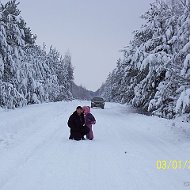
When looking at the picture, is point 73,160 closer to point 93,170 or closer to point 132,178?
point 93,170

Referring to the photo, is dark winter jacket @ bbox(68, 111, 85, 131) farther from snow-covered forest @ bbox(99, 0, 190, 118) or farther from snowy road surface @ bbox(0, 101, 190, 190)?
snow-covered forest @ bbox(99, 0, 190, 118)

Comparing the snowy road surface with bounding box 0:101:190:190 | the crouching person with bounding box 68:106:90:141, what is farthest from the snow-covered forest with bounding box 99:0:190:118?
the crouching person with bounding box 68:106:90:141

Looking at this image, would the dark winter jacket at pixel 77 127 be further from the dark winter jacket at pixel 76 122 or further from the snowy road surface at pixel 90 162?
the snowy road surface at pixel 90 162

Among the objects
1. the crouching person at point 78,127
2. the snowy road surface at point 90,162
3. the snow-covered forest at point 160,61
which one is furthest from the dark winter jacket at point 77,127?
the snow-covered forest at point 160,61

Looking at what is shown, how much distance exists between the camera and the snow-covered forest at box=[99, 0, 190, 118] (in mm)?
14352

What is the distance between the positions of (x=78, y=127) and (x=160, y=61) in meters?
6.00

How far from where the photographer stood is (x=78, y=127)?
542 inches

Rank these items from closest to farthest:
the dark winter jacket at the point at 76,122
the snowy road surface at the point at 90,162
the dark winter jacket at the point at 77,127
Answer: the snowy road surface at the point at 90,162
the dark winter jacket at the point at 77,127
the dark winter jacket at the point at 76,122

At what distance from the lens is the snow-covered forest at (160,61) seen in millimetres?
14352

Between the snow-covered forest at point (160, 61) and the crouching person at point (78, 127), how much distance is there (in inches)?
152

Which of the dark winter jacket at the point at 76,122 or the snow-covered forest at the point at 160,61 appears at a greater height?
the snow-covered forest at the point at 160,61

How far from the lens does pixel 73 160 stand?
9336 millimetres

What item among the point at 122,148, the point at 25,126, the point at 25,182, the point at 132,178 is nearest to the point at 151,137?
the point at 122,148

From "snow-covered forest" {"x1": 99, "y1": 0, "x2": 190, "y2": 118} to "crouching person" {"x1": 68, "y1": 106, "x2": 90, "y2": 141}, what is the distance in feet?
12.7
